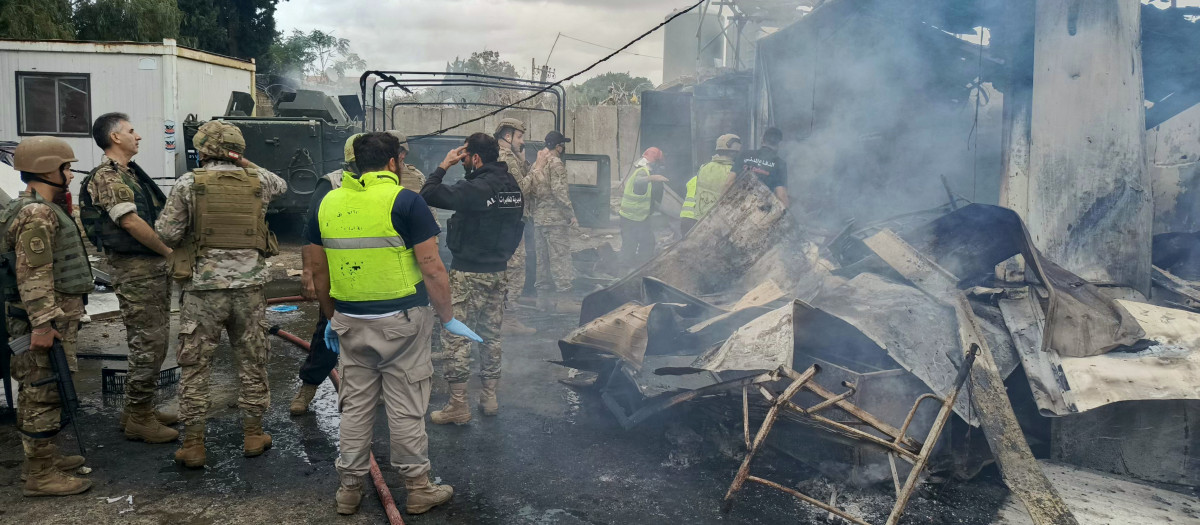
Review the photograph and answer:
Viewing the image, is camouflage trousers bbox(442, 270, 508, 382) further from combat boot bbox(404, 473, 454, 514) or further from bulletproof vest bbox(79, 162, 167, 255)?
bulletproof vest bbox(79, 162, 167, 255)

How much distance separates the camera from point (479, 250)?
15.4ft

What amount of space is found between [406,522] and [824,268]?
3693mm

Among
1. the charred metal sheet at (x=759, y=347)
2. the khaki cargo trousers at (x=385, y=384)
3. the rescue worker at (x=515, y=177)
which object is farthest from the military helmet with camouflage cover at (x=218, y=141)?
the rescue worker at (x=515, y=177)

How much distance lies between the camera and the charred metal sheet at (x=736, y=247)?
6.41 metres

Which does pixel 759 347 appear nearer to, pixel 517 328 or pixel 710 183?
pixel 517 328

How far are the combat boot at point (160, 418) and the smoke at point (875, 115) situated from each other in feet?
23.4

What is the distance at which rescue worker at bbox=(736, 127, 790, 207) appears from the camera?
7066mm

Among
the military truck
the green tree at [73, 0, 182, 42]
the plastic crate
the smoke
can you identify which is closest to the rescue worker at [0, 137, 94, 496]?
the plastic crate

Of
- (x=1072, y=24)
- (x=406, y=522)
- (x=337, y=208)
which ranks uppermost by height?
(x=1072, y=24)

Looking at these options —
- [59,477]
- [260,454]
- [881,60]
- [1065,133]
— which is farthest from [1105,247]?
[59,477]

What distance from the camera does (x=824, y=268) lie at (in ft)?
18.9

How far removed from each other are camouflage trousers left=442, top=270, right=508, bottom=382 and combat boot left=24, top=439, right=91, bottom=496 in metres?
1.96

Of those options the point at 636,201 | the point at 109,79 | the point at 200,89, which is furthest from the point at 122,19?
the point at 636,201

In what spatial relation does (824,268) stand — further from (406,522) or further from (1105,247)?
(406,522)
